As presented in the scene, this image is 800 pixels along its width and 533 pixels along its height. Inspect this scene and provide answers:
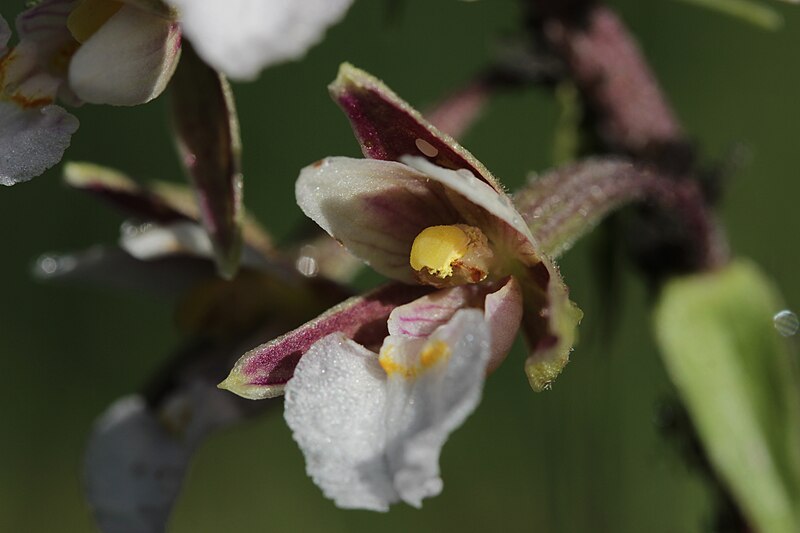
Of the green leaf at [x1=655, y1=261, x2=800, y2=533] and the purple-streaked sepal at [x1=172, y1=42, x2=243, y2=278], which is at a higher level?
the purple-streaked sepal at [x1=172, y1=42, x2=243, y2=278]

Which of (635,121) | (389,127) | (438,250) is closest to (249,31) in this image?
(389,127)

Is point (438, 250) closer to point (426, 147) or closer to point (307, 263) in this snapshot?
point (426, 147)

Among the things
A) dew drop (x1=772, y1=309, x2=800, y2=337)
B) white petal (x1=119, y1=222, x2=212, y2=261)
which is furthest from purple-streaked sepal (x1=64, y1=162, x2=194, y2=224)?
dew drop (x1=772, y1=309, x2=800, y2=337)

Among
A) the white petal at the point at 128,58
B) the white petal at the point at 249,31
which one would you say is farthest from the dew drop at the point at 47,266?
the white petal at the point at 249,31

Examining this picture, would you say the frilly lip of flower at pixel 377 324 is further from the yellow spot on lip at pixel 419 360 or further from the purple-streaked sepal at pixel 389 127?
the purple-streaked sepal at pixel 389 127

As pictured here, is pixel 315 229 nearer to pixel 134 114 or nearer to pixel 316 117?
pixel 316 117

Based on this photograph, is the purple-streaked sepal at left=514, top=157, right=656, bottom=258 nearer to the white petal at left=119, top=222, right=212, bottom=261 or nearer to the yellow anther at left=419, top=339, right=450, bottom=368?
the yellow anther at left=419, top=339, right=450, bottom=368

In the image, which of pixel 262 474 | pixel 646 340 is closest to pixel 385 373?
pixel 646 340

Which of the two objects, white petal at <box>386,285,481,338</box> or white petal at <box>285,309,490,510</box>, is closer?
white petal at <box>285,309,490,510</box>
